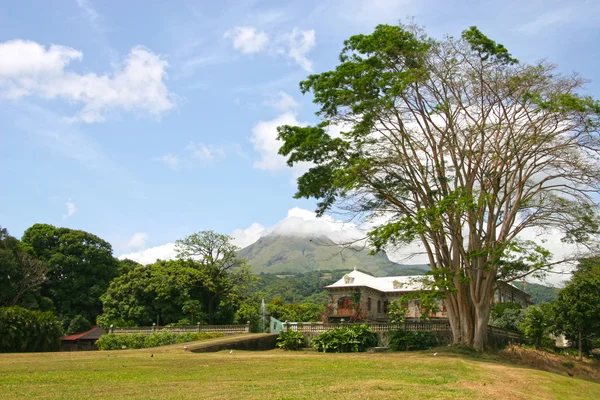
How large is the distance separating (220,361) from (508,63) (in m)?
17.4

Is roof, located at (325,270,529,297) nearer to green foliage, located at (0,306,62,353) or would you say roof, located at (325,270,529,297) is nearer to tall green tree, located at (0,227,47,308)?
tall green tree, located at (0,227,47,308)

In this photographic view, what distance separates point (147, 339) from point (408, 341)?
60.9ft

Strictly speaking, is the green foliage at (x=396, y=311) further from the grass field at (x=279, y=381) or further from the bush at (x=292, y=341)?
the grass field at (x=279, y=381)

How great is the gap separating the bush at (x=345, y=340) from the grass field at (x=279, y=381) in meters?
8.15

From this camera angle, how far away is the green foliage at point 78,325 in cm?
5097

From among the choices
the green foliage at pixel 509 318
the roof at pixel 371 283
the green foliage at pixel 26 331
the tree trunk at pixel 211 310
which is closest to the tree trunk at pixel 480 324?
the green foliage at pixel 509 318

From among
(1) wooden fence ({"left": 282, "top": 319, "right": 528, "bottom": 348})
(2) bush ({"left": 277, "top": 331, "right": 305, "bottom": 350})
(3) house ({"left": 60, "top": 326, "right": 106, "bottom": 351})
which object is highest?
(1) wooden fence ({"left": 282, "top": 319, "right": 528, "bottom": 348})

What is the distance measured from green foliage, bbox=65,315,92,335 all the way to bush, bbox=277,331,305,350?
95.9 feet

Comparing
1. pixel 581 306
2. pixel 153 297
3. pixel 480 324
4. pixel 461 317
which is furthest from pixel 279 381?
pixel 153 297

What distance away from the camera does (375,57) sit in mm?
24312

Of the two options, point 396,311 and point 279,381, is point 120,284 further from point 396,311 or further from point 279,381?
point 279,381

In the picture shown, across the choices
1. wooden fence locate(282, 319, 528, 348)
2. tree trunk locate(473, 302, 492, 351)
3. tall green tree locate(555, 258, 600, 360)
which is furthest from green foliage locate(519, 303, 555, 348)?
tree trunk locate(473, 302, 492, 351)

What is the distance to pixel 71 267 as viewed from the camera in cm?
5506

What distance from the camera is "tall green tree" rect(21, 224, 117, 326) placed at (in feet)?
176
